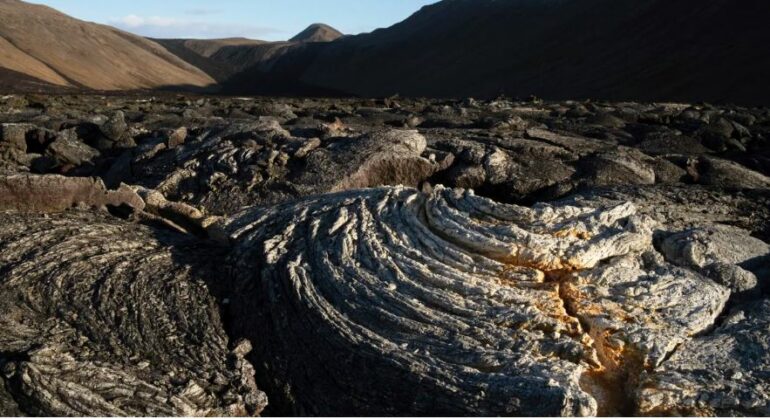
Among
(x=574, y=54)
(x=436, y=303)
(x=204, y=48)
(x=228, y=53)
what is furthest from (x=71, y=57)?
(x=436, y=303)

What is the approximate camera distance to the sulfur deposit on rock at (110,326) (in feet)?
18.4

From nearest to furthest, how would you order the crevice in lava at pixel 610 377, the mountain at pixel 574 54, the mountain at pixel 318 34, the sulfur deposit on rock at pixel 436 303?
the crevice in lava at pixel 610 377
the sulfur deposit on rock at pixel 436 303
the mountain at pixel 574 54
the mountain at pixel 318 34

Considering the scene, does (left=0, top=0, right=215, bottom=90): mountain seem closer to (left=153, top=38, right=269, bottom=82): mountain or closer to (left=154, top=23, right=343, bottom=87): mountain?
(left=154, top=23, right=343, bottom=87): mountain

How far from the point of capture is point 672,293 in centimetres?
641

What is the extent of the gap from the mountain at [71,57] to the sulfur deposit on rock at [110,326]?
212 ft

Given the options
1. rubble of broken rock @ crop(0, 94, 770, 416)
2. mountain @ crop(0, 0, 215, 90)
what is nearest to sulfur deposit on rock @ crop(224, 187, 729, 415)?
rubble of broken rock @ crop(0, 94, 770, 416)

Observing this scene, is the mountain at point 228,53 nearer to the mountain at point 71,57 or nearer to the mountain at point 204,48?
the mountain at point 204,48

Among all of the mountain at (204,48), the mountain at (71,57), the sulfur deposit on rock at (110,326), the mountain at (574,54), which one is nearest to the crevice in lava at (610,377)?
the sulfur deposit on rock at (110,326)

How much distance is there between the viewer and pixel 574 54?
6525cm

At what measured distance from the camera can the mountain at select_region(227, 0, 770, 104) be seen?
164ft

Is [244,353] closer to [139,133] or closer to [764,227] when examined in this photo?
[764,227]

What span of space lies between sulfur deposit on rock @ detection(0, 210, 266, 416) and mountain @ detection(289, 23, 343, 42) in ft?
552

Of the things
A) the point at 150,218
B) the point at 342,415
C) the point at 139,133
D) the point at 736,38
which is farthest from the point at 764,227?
the point at 736,38

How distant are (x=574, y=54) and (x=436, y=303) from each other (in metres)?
61.6
